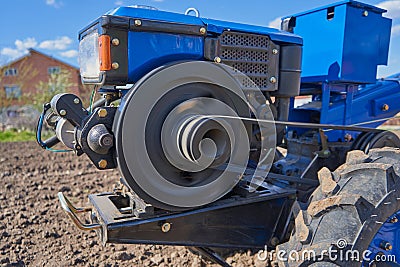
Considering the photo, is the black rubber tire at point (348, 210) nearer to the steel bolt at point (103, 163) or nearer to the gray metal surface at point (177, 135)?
the gray metal surface at point (177, 135)

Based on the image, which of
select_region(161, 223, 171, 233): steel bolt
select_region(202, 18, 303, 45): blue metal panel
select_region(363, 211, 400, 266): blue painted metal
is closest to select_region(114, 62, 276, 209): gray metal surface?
select_region(161, 223, 171, 233): steel bolt

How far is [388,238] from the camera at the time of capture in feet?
7.09

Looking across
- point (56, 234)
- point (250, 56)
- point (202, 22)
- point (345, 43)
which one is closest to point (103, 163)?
point (202, 22)

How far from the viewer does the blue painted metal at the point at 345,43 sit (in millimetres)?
2806

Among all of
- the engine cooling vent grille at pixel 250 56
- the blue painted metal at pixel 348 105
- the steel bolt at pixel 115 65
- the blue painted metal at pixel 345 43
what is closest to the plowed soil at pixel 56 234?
the blue painted metal at pixel 348 105

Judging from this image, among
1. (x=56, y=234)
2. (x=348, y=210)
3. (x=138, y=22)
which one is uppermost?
(x=138, y=22)

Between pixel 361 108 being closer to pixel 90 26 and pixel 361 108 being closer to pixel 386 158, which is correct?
pixel 386 158

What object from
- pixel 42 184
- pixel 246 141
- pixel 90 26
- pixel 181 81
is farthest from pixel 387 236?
pixel 42 184

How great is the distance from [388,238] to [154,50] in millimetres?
1800

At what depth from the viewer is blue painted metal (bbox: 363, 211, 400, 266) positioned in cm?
207

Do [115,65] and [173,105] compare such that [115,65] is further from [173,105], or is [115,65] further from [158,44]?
[173,105]

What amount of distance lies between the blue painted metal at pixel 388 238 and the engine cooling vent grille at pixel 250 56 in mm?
1093

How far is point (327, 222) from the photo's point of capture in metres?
1.87

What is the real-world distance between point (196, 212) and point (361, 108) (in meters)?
1.86
